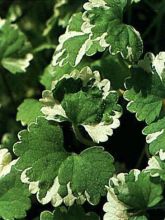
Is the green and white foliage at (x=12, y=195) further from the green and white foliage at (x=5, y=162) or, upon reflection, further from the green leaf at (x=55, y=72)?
the green leaf at (x=55, y=72)

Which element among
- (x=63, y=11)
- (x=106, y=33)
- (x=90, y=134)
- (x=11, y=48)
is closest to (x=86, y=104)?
(x=90, y=134)

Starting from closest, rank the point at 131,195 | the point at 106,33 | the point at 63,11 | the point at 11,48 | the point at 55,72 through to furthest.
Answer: the point at 131,195 < the point at 106,33 < the point at 55,72 < the point at 11,48 < the point at 63,11

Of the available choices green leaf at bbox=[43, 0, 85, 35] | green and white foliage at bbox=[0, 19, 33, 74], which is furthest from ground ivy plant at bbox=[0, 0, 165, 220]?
green leaf at bbox=[43, 0, 85, 35]

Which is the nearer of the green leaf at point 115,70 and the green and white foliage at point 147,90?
the green and white foliage at point 147,90

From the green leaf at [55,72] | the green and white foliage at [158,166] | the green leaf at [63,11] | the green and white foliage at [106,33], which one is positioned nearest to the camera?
the green and white foliage at [158,166]

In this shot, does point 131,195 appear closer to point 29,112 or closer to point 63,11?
point 29,112

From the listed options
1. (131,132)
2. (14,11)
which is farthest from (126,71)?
(14,11)

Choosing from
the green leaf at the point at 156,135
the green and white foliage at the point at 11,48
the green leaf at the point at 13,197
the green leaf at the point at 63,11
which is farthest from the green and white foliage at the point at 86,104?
the green leaf at the point at 63,11
